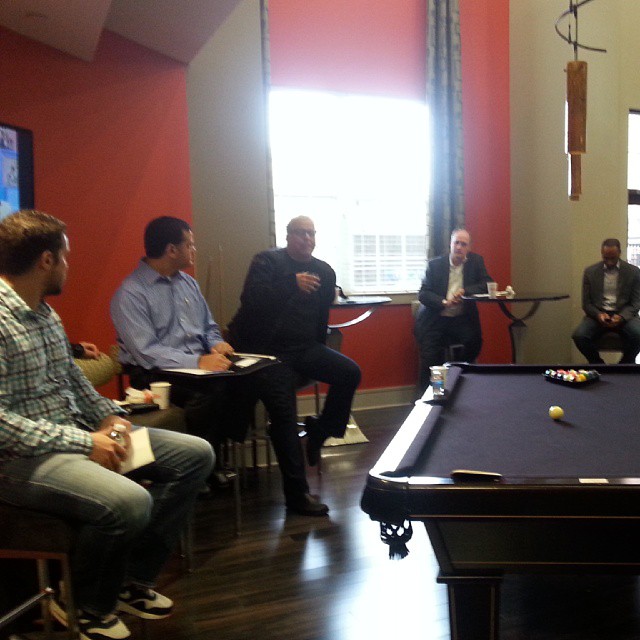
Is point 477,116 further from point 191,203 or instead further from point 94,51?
point 94,51

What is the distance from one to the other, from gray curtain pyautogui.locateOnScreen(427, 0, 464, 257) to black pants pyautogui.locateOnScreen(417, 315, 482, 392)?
717 millimetres

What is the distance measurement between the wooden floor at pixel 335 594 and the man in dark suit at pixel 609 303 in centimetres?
266

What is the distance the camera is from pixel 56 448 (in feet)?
5.58

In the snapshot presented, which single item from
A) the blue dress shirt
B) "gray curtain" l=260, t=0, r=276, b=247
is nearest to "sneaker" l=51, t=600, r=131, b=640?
the blue dress shirt

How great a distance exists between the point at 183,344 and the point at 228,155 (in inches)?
75.5

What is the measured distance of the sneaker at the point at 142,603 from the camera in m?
1.97

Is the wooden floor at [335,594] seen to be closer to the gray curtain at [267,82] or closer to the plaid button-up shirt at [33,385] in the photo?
the plaid button-up shirt at [33,385]

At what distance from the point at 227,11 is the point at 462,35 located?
8.83ft

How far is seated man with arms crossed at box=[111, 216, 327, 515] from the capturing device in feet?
8.66

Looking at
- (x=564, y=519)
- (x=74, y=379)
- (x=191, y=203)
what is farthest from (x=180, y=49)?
(x=564, y=519)

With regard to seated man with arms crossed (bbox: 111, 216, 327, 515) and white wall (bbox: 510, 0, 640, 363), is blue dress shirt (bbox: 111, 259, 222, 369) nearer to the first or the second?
seated man with arms crossed (bbox: 111, 216, 327, 515)

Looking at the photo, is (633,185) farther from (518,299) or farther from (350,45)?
(350,45)

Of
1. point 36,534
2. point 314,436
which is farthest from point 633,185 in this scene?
point 36,534

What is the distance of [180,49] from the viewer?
3.68 m
